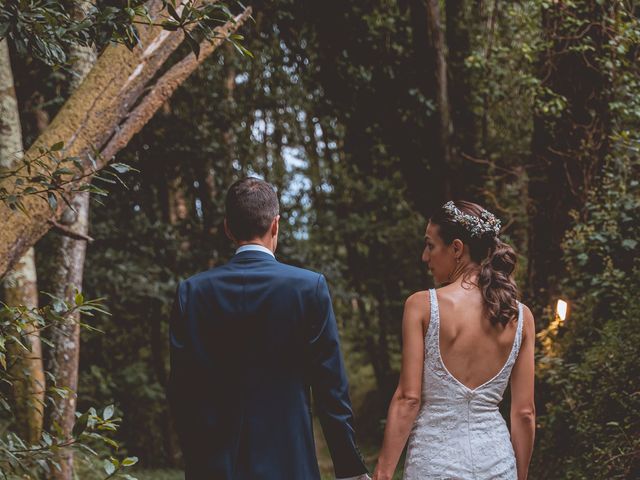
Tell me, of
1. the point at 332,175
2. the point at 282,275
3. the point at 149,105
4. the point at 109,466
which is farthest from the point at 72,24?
the point at 332,175

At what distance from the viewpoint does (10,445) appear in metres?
3.58

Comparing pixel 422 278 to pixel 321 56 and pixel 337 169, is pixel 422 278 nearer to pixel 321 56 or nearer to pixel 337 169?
pixel 337 169

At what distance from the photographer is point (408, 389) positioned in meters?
3.65

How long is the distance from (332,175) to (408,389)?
1282 centimetres

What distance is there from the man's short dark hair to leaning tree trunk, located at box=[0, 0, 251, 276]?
135 centimetres

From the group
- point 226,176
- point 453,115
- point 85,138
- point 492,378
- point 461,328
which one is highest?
point 453,115

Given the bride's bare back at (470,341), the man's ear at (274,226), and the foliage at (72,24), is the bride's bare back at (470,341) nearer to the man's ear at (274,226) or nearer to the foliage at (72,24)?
the man's ear at (274,226)

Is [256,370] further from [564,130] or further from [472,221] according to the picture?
[564,130]

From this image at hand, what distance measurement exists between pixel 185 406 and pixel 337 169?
13.1 m

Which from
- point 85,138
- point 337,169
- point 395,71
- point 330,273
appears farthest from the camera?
point 337,169

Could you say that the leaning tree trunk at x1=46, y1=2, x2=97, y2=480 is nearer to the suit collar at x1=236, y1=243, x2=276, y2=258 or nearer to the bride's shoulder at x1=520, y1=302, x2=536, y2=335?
the suit collar at x1=236, y1=243, x2=276, y2=258

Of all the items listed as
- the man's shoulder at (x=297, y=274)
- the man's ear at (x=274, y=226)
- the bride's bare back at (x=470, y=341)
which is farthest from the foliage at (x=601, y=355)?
the man's ear at (x=274, y=226)

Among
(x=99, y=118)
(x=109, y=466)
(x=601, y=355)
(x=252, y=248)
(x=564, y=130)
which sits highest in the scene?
Answer: (x=564, y=130)

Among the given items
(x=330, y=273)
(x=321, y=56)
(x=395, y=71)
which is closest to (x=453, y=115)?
(x=395, y=71)
